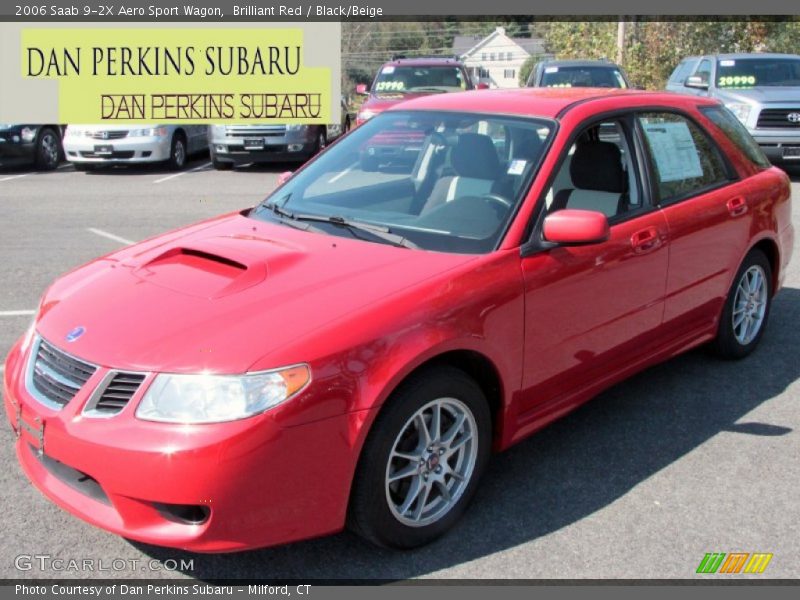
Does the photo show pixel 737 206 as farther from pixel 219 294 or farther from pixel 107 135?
pixel 107 135

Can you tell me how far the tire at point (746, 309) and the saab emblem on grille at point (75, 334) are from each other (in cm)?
369

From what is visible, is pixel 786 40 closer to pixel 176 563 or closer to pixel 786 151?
pixel 786 151

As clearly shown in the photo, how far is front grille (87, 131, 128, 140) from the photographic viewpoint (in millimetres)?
15797

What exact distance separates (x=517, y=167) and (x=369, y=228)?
75 cm

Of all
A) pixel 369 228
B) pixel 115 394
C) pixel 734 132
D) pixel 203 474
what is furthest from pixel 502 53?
pixel 203 474

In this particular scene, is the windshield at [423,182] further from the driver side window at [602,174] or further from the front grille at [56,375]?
the front grille at [56,375]

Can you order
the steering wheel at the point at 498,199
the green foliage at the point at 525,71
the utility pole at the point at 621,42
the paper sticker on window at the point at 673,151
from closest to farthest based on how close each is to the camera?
the steering wheel at the point at 498,199 < the paper sticker on window at the point at 673,151 < the utility pole at the point at 621,42 < the green foliage at the point at 525,71

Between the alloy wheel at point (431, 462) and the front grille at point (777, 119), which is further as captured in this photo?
the front grille at point (777, 119)

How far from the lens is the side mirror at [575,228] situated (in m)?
3.72

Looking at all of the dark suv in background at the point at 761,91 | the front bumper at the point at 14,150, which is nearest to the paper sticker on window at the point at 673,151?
the dark suv in background at the point at 761,91

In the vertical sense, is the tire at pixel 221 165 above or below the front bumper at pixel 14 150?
below

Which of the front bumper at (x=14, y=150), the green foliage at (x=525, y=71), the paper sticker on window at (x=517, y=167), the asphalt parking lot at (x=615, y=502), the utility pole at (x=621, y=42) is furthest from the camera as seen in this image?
the green foliage at (x=525, y=71)

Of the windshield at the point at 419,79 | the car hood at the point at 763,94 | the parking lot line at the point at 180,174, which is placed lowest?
the parking lot line at the point at 180,174

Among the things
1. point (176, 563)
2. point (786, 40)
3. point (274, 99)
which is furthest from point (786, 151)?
point (786, 40)
